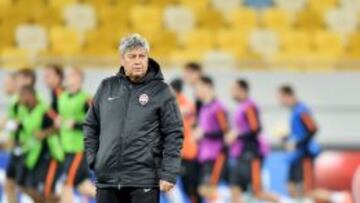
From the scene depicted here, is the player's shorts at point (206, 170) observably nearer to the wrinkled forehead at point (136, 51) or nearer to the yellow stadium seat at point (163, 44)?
the yellow stadium seat at point (163, 44)

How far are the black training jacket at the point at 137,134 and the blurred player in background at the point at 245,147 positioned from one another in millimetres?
6754

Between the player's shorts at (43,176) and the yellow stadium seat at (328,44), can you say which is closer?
the player's shorts at (43,176)

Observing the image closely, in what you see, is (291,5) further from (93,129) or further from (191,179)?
(93,129)

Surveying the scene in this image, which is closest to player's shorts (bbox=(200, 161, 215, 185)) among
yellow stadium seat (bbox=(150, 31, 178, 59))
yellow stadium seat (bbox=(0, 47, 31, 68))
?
yellow stadium seat (bbox=(0, 47, 31, 68))

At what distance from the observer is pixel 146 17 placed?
21.1 metres

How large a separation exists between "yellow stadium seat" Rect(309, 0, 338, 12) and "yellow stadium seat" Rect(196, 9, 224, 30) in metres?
2.03

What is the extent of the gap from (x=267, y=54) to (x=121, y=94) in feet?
41.4

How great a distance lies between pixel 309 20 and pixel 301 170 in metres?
6.27

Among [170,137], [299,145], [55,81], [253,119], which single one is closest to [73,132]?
[55,81]

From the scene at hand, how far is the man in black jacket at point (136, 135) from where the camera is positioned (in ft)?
27.9

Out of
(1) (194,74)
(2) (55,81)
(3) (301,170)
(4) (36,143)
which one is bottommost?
(3) (301,170)

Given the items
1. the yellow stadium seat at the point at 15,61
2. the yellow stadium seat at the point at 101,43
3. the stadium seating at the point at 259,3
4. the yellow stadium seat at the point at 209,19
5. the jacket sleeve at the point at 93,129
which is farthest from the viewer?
the stadium seating at the point at 259,3

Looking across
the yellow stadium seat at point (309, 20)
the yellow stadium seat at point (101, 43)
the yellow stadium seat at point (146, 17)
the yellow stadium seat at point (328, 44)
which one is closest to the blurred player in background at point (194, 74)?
the yellow stadium seat at point (101, 43)

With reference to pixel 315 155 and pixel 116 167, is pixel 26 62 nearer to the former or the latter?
pixel 315 155
